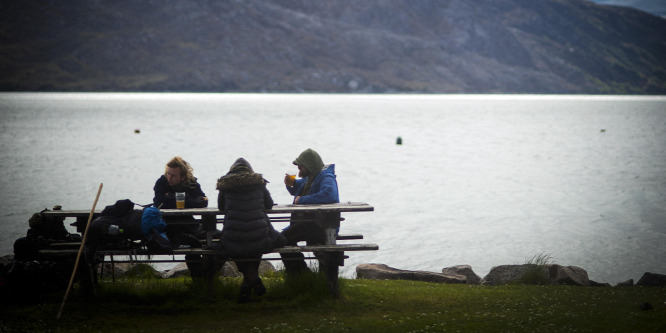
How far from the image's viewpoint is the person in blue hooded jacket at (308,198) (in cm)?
955

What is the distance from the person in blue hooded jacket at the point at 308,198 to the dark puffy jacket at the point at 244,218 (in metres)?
0.76

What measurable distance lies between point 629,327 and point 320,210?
13.8 feet

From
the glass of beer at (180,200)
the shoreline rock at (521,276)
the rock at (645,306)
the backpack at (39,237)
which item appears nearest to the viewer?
the rock at (645,306)

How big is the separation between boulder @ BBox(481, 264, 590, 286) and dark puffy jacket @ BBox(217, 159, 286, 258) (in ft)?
19.8

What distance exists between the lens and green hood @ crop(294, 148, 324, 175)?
10.0 metres

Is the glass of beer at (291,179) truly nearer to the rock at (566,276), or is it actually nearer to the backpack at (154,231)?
the backpack at (154,231)

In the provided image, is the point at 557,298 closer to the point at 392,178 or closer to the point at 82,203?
the point at 82,203

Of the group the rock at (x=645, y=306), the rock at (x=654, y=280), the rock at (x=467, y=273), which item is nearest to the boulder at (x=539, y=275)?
the rock at (x=467, y=273)

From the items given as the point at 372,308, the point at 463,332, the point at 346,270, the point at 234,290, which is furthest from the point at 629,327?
the point at 346,270

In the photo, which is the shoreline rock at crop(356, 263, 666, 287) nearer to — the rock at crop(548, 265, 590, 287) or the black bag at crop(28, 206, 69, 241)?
the rock at crop(548, 265, 590, 287)

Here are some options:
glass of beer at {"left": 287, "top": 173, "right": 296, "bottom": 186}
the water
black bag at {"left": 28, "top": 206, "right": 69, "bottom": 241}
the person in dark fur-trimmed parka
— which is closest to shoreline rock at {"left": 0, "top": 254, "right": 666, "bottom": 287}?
glass of beer at {"left": 287, "top": 173, "right": 296, "bottom": 186}

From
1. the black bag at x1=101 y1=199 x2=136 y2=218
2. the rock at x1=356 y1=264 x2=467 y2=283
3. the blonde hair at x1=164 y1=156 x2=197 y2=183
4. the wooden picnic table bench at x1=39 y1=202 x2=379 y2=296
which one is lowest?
the rock at x1=356 y1=264 x2=467 y2=283

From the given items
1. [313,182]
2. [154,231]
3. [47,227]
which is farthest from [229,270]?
[154,231]

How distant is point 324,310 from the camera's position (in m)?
8.77
